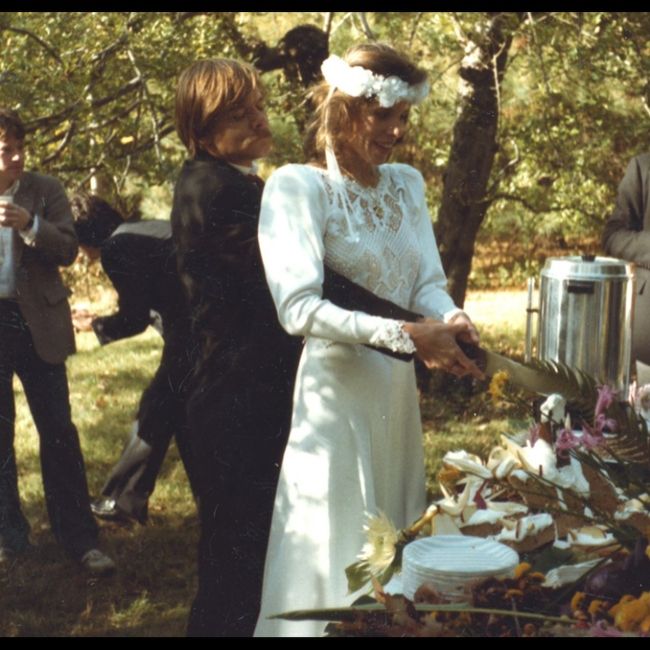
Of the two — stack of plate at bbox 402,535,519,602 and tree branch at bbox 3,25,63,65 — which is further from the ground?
tree branch at bbox 3,25,63,65

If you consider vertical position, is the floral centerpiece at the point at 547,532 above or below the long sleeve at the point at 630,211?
below

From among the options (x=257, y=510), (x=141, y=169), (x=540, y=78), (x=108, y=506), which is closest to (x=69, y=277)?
(x=141, y=169)

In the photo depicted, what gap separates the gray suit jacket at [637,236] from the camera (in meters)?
4.39

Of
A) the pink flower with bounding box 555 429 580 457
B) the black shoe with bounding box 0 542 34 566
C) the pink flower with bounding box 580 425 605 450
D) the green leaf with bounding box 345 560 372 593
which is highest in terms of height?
the pink flower with bounding box 580 425 605 450

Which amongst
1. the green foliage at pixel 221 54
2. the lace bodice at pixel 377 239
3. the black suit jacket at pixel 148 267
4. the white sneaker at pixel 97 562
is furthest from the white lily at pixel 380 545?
the green foliage at pixel 221 54

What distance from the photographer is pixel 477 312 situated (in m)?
12.8

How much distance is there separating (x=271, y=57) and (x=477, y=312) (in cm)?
569

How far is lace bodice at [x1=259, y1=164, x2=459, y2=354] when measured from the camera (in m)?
2.57

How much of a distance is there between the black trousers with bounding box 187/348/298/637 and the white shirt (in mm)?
1701

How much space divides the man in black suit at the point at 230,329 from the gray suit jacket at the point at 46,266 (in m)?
1.63

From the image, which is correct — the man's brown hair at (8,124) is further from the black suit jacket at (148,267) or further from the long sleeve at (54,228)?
the black suit jacket at (148,267)

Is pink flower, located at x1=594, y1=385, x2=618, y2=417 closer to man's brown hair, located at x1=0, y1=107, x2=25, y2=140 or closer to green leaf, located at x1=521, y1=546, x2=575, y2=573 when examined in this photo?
green leaf, located at x1=521, y1=546, x2=575, y2=573

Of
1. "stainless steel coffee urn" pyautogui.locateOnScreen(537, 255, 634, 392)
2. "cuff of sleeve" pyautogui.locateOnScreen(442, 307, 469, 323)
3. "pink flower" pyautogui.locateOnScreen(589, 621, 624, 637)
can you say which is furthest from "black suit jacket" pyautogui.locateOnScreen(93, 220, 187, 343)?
"pink flower" pyautogui.locateOnScreen(589, 621, 624, 637)

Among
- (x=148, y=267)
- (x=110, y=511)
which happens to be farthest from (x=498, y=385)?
(x=110, y=511)
